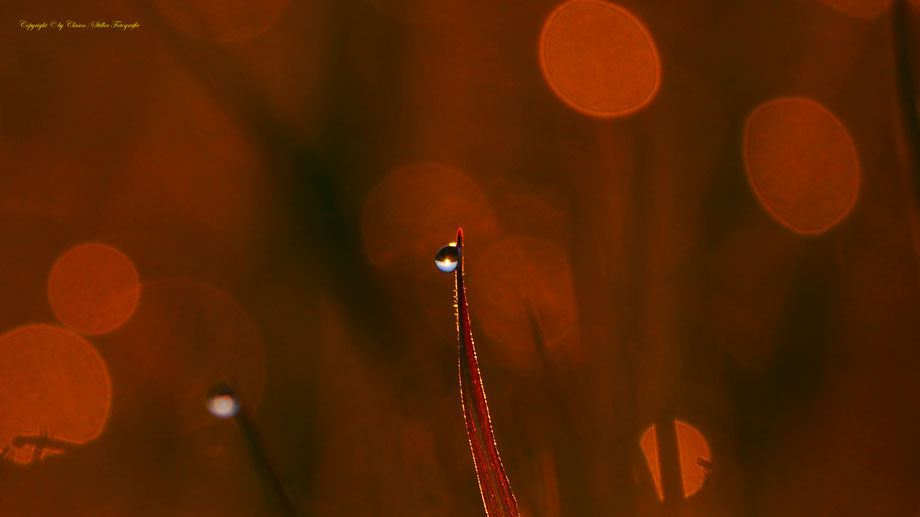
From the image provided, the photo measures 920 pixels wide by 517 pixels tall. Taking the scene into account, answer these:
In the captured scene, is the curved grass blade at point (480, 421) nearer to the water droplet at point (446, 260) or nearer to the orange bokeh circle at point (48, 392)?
the water droplet at point (446, 260)

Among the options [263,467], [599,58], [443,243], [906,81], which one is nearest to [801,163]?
[906,81]

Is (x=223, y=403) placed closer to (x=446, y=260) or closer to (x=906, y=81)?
(x=446, y=260)

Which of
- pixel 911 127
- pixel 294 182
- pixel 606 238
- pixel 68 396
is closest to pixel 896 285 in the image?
pixel 911 127

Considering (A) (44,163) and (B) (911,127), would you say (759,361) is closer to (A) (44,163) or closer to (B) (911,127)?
(B) (911,127)

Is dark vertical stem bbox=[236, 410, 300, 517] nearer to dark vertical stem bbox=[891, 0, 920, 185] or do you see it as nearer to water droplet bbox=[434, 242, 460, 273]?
water droplet bbox=[434, 242, 460, 273]

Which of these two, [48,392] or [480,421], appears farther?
[48,392]

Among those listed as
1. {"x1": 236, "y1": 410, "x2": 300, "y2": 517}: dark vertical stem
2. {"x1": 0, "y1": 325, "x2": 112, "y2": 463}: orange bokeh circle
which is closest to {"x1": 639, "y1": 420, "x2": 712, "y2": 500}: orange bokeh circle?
{"x1": 236, "y1": 410, "x2": 300, "y2": 517}: dark vertical stem
